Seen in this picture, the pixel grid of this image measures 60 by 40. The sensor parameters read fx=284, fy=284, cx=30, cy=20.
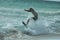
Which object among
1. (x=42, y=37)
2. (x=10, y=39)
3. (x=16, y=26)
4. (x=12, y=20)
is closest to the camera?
(x=10, y=39)

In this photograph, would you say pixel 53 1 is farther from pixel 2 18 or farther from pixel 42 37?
pixel 42 37

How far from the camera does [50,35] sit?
968 centimetres

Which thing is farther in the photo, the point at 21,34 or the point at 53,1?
the point at 53,1

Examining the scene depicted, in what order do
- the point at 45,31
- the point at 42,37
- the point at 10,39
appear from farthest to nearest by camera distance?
the point at 45,31 < the point at 42,37 < the point at 10,39

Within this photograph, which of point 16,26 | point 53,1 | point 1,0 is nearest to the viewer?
point 16,26

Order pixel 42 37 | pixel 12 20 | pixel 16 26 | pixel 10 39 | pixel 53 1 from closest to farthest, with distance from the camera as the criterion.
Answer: pixel 10 39
pixel 42 37
pixel 16 26
pixel 12 20
pixel 53 1

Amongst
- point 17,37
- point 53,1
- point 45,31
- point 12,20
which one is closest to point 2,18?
point 12,20

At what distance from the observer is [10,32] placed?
9539 millimetres

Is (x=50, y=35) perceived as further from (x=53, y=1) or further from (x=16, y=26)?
(x=53, y=1)

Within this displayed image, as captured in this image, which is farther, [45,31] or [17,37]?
[45,31]

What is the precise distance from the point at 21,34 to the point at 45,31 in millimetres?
1124

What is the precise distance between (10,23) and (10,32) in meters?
1.94

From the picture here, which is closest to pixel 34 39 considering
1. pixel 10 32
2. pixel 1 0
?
pixel 10 32

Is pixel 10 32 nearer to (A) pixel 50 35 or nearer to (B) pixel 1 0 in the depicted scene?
(A) pixel 50 35
